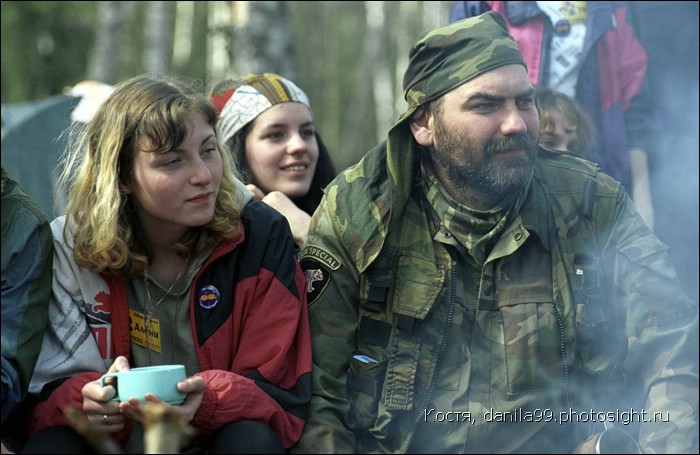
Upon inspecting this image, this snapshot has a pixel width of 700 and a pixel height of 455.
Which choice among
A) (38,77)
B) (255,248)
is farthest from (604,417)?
(38,77)

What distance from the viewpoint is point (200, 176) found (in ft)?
11.0

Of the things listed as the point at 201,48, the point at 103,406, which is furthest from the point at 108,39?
the point at 103,406

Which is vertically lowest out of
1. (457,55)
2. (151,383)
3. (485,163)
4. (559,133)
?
(151,383)

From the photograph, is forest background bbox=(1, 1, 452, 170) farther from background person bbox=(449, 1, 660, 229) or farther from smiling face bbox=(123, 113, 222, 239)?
smiling face bbox=(123, 113, 222, 239)

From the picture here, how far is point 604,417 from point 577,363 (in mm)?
208

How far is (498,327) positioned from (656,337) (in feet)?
1.78

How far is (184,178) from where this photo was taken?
11.1 feet

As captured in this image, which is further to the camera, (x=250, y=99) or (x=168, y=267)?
(x=250, y=99)

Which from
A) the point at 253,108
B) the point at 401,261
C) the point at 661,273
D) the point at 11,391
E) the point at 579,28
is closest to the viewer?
the point at 11,391

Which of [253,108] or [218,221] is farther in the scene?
[253,108]

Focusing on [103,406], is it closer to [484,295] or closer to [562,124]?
[484,295]

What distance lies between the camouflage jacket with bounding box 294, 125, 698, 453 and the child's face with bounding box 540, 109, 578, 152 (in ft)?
4.90

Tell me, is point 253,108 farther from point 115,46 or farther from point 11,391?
point 115,46

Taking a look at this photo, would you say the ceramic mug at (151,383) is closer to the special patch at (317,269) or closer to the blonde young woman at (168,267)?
the blonde young woman at (168,267)
